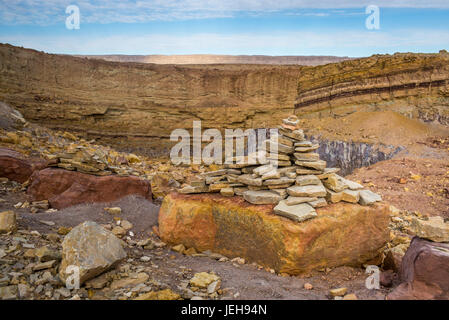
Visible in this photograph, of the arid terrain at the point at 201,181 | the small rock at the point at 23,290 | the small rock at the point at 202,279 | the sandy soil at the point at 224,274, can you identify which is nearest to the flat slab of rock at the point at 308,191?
the arid terrain at the point at 201,181

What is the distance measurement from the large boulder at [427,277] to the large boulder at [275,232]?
889 millimetres

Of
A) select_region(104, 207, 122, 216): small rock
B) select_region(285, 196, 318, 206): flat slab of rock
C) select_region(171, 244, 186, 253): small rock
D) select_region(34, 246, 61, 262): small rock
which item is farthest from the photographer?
select_region(104, 207, 122, 216): small rock

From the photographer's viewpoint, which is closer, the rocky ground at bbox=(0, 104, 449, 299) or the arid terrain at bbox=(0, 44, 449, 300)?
the rocky ground at bbox=(0, 104, 449, 299)

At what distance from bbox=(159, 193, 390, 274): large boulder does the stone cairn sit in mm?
119

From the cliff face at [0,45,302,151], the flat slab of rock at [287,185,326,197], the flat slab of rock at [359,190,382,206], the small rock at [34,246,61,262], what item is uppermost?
the cliff face at [0,45,302,151]

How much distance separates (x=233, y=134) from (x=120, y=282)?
13521 millimetres

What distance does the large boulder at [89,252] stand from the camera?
9.15ft

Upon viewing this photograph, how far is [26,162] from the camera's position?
610 centimetres

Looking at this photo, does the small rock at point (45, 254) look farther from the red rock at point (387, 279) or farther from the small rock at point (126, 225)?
the red rock at point (387, 279)

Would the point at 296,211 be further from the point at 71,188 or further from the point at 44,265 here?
the point at 71,188

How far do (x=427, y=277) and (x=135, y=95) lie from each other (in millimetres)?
14887

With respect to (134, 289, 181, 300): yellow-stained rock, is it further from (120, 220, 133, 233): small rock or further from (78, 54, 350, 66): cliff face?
(78, 54, 350, 66): cliff face

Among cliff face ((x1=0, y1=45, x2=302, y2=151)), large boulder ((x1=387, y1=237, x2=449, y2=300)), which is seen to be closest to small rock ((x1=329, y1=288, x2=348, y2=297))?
large boulder ((x1=387, y1=237, x2=449, y2=300))

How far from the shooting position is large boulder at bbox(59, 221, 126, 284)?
2.79 m
